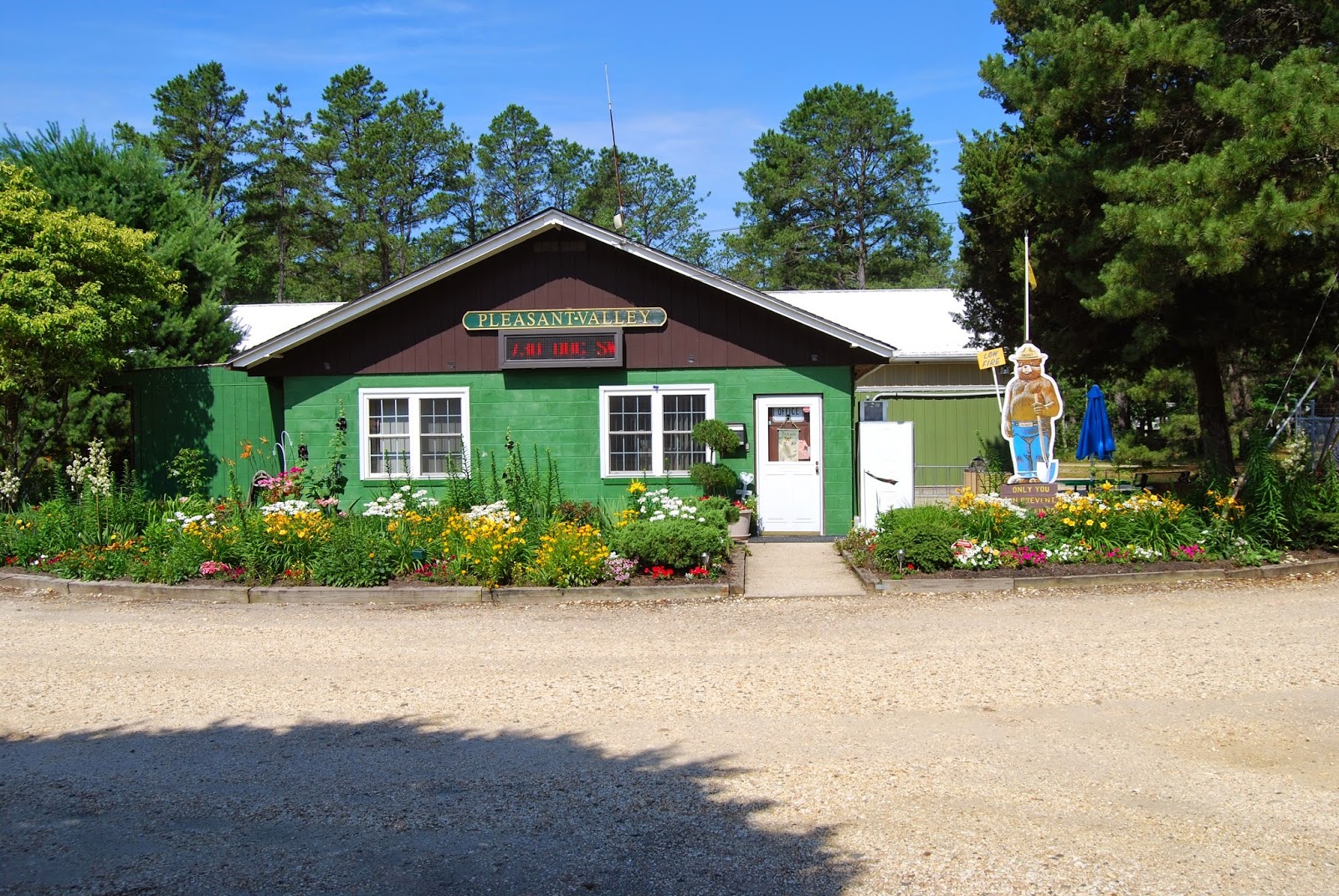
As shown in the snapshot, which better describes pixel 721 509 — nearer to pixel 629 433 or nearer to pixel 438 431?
pixel 629 433

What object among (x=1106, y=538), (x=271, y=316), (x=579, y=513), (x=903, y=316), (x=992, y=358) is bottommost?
(x=1106, y=538)

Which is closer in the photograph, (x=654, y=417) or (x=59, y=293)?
(x=59, y=293)

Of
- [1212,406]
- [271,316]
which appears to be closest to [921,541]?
[1212,406]

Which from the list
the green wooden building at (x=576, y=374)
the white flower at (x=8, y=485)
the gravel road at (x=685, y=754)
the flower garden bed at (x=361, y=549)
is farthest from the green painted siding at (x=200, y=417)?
the gravel road at (x=685, y=754)

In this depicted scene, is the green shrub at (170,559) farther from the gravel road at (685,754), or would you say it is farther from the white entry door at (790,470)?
the white entry door at (790,470)

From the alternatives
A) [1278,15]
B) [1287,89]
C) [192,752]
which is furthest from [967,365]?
[192,752]

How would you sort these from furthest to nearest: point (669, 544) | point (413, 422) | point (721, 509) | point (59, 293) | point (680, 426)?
point (413, 422)
point (680, 426)
point (59, 293)
point (721, 509)
point (669, 544)

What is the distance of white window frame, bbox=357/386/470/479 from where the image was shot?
16.7 metres

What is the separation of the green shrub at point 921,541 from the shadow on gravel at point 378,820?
21.1 ft

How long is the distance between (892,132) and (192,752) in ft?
169

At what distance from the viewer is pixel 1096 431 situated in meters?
21.0

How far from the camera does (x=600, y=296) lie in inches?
648

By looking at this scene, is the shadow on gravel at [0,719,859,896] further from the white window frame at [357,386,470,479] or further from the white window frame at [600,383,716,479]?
the white window frame at [357,386,470,479]

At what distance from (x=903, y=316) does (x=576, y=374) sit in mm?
17066
